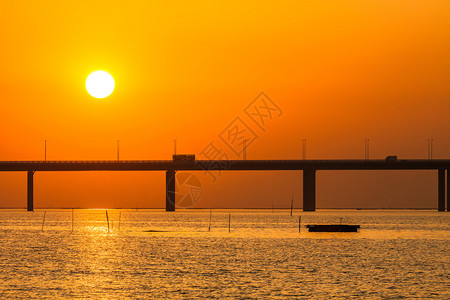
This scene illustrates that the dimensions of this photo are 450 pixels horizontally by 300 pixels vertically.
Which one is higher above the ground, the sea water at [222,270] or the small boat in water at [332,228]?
the sea water at [222,270]

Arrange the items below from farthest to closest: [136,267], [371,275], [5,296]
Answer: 1. [136,267]
2. [371,275]
3. [5,296]

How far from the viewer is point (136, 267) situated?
53.7 m

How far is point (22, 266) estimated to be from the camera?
5394 cm

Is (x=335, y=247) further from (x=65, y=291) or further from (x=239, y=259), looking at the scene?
(x=65, y=291)

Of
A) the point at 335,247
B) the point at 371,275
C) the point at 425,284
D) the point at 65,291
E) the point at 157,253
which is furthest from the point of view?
the point at 335,247

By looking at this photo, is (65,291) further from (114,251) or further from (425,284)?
(114,251)

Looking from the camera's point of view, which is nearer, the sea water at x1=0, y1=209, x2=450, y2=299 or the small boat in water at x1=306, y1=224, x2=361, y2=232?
the sea water at x1=0, y1=209, x2=450, y2=299

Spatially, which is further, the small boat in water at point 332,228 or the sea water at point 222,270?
the small boat in water at point 332,228

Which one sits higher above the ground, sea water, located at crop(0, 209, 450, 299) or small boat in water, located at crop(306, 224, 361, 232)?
sea water, located at crop(0, 209, 450, 299)

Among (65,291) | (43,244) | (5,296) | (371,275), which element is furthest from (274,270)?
(43,244)

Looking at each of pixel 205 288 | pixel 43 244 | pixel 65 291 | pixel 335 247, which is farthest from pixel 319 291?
pixel 43 244

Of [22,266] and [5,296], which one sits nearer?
[5,296]

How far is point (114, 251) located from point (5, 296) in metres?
32.6

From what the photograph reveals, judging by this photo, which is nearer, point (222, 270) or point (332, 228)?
point (222, 270)
